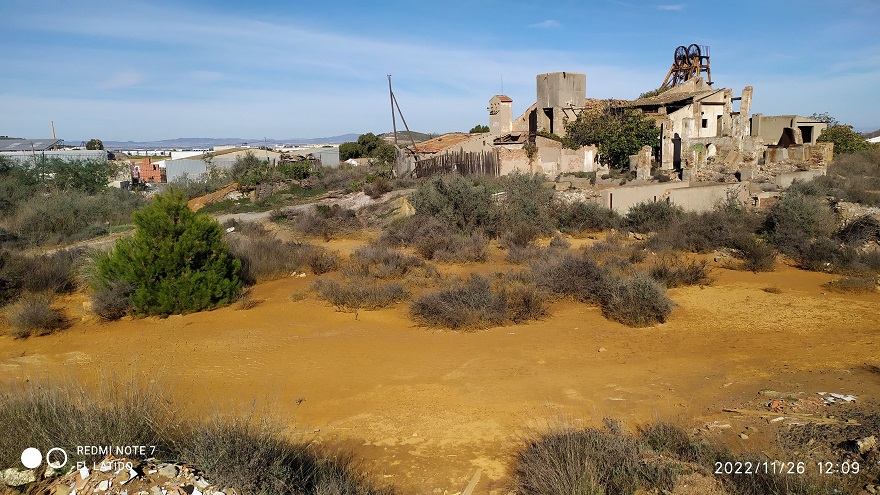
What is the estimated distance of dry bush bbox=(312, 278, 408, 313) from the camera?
10.8m

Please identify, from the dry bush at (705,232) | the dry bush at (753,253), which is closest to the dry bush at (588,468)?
the dry bush at (753,253)

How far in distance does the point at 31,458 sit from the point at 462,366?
5.12 metres

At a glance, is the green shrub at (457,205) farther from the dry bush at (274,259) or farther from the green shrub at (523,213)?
the dry bush at (274,259)

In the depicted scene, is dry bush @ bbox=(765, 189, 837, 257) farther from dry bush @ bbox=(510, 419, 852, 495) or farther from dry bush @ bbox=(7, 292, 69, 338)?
dry bush @ bbox=(7, 292, 69, 338)

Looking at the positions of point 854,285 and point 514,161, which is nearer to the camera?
point 854,285

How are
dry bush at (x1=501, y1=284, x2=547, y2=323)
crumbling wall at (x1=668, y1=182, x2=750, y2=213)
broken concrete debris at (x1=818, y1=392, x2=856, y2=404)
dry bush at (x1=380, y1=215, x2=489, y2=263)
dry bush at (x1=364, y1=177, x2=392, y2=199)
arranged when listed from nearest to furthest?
broken concrete debris at (x1=818, y1=392, x2=856, y2=404), dry bush at (x1=501, y1=284, x2=547, y2=323), dry bush at (x1=380, y1=215, x2=489, y2=263), crumbling wall at (x1=668, y1=182, x2=750, y2=213), dry bush at (x1=364, y1=177, x2=392, y2=199)

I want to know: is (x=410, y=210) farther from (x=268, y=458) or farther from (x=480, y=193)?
(x=268, y=458)

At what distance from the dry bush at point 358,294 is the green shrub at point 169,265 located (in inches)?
Result: 72.8

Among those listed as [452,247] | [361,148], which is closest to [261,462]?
[452,247]

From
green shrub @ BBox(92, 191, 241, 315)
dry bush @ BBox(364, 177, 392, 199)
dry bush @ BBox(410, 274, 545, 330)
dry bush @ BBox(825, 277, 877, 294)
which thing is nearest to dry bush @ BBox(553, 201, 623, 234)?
dry bush @ BBox(825, 277, 877, 294)

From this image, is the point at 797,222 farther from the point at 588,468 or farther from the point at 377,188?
the point at 377,188

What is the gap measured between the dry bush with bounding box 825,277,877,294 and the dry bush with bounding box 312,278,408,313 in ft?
29.2

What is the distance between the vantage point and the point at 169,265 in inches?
407

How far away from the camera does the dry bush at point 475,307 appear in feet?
31.5
